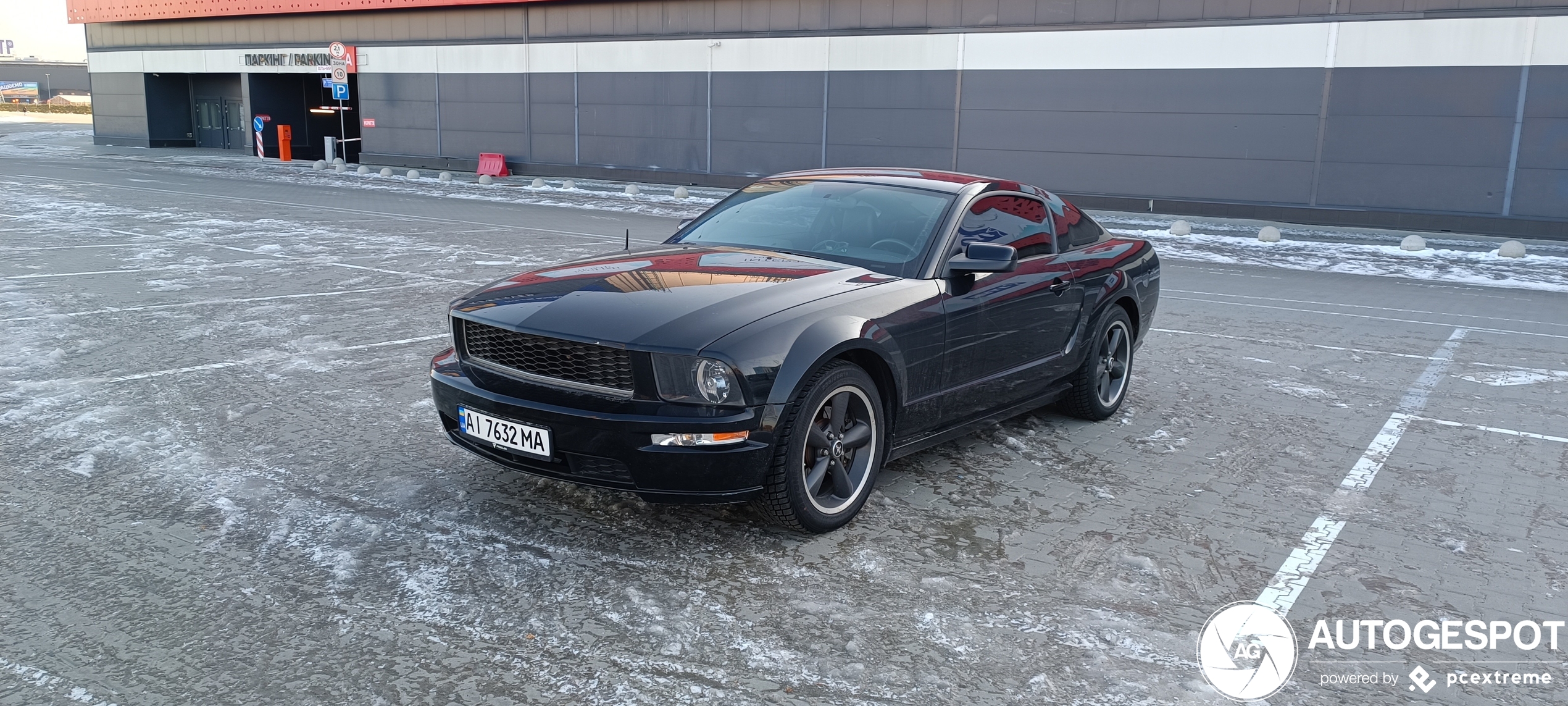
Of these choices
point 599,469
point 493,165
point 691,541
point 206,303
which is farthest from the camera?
point 493,165

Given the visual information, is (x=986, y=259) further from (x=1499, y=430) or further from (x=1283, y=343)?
(x=1283, y=343)

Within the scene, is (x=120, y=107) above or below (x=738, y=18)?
below

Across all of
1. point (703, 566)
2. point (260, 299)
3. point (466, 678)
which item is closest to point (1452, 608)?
point (703, 566)

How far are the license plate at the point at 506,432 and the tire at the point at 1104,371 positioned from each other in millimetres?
3197

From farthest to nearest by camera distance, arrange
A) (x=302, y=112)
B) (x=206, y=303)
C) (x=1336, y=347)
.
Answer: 1. (x=302, y=112)
2. (x=206, y=303)
3. (x=1336, y=347)

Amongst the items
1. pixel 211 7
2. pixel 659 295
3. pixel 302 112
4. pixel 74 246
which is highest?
pixel 211 7

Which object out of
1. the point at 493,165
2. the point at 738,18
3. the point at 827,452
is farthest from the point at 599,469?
the point at 493,165

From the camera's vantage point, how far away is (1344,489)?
18.0ft

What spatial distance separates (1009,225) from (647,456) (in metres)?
2.66

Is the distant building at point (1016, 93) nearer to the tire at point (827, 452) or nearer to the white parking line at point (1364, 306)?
the white parking line at point (1364, 306)

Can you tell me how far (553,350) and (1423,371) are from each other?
22.0ft

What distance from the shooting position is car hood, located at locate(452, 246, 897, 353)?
14.1 ft

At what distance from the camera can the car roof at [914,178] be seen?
5.86m

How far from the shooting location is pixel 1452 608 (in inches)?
161
